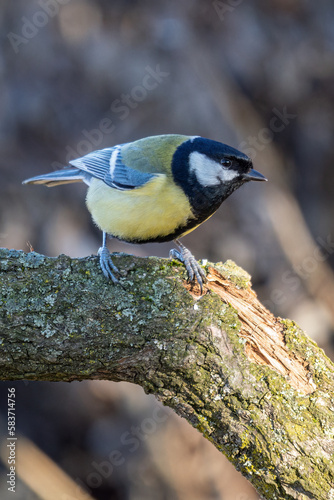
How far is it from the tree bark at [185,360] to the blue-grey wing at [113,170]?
595 millimetres

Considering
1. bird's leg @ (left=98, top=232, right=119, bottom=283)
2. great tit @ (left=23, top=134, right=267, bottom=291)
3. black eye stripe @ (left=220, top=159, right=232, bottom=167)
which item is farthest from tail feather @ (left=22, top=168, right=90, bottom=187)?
bird's leg @ (left=98, top=232, right=119, bottom=283)

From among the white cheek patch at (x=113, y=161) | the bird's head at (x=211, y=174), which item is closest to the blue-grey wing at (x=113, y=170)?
the white cheek patch at (x=113, y=161)

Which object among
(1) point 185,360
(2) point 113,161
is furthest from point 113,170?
(1) point 185,360

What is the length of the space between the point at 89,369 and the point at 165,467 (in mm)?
2172

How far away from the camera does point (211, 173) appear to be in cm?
216

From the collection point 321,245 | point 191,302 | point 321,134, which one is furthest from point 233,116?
point 191,302

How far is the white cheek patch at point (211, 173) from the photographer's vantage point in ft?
7.06

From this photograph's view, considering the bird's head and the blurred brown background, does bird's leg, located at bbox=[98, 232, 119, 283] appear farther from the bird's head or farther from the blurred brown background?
the blurred brown background

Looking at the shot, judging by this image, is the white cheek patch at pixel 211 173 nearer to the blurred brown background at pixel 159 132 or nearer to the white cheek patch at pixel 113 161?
the white cheek patch at pixel 113 161

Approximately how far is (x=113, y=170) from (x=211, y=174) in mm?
542

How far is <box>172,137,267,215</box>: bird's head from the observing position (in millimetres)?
2141

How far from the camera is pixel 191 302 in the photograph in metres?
1.79

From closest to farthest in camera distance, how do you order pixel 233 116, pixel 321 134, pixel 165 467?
pixel 165 467 → pixel 233 116 → pixel 321 134

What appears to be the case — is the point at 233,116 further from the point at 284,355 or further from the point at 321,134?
the point at 284,355
